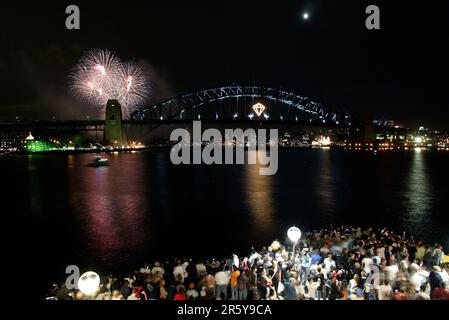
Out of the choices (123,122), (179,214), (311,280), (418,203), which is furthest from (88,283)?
(123,122)

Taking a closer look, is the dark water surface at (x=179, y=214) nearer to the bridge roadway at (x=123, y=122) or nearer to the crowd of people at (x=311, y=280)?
the crowd of people at (x=311, y=280)

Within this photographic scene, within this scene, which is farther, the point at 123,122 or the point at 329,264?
the point at 123,122

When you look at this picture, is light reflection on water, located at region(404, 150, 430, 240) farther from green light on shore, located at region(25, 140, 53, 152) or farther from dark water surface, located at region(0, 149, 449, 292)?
green light on shore, located at region(25, 140, 53, 152)

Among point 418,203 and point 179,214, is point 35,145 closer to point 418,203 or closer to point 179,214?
point 179,214

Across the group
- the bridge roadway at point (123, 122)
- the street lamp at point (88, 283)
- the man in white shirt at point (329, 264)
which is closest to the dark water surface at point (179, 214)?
the street lamp at point (88, 283)

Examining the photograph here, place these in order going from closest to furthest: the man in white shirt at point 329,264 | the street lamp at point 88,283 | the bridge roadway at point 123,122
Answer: the street lamp at point 88,283
the man in white shirt at point 329,264
the bridge roadway at point 123,122

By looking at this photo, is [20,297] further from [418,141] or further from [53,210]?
[418,141]

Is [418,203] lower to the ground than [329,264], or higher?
lower
